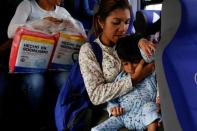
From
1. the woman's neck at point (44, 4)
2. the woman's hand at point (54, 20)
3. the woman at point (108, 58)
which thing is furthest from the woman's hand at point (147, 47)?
the woman's neck at point (44, 4)

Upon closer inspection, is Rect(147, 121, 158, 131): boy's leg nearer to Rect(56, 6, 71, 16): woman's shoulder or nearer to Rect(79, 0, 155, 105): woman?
Rect(79, 0, 155, 105): woman

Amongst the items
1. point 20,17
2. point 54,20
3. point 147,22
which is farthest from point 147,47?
point 20,17

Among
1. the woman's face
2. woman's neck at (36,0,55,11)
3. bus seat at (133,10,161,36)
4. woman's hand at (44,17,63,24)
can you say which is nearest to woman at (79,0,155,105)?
the woman's face

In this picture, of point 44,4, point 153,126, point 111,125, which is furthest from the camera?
point 44,4

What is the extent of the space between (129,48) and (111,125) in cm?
36

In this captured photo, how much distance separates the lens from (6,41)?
2391 mm

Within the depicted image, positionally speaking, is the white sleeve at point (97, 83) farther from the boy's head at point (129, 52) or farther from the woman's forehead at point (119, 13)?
the woman's forehead at point (119, 13)

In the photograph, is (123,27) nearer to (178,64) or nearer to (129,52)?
(129,52)

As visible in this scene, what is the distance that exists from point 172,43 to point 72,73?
2.59 ft

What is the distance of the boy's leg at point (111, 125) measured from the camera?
1690 mm

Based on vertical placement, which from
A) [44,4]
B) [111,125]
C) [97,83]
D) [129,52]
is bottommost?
[111,125]

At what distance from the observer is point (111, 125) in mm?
1699

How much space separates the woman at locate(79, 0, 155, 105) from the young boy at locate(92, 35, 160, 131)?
4 cm

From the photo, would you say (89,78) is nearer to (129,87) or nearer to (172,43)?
(129,87)
